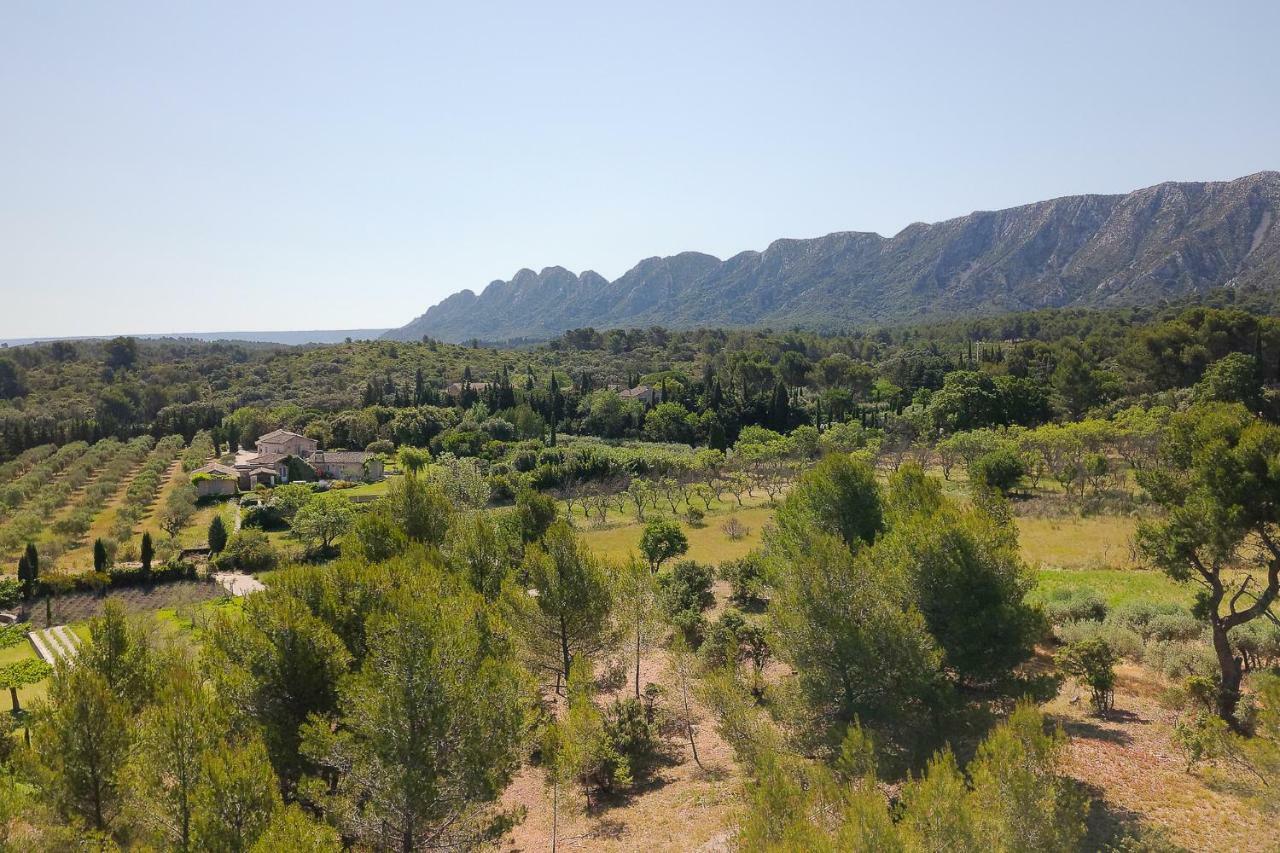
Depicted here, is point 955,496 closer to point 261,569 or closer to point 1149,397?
point 1149,397

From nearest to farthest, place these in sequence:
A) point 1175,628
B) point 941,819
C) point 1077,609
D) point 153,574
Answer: point 941,819, point 1175,628, point 1077,609, point 153,574

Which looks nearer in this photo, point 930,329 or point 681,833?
point 681,833

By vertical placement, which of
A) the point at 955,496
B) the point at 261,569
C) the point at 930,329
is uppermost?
the point at 930,329

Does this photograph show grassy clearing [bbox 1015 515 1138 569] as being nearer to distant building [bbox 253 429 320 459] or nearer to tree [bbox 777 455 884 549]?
tree [bbox 777 455 884 549]

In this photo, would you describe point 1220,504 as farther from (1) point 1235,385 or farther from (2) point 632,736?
(1) point 1235,385

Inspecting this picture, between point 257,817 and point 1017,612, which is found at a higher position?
point 1017,612

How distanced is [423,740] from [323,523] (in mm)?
34111

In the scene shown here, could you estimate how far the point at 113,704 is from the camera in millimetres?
13898

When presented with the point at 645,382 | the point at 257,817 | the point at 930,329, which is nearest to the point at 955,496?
the point at 257,817

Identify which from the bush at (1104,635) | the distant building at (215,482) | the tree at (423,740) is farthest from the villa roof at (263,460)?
the bush at (1104,635)

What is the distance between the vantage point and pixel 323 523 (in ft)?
137

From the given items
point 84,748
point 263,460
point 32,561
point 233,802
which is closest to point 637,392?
point 263,460

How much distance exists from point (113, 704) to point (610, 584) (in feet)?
39.3

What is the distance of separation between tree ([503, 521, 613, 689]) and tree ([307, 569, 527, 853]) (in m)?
5.92
